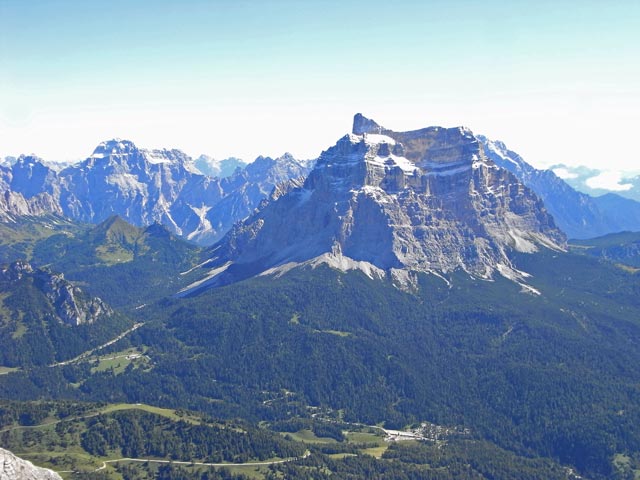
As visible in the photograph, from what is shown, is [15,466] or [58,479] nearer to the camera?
[15,466]
